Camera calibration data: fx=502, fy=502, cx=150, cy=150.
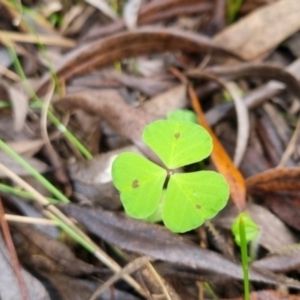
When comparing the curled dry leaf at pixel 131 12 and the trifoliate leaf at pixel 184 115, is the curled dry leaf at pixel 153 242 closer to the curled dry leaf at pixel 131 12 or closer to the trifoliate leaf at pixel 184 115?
the trifoliate leaf at pixel 184 115

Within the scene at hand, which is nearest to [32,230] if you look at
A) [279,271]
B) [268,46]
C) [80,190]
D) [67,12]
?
[80,190]

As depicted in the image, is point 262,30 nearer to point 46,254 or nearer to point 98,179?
point 98,179

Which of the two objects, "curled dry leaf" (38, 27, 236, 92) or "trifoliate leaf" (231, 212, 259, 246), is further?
"curled dry leaf" (38, 27, 236, 92)

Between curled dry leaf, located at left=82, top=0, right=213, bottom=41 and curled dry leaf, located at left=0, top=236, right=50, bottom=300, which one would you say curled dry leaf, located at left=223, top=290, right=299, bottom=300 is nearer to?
curled dry leaf, located at left=0, top=236, right=50, bottom=300

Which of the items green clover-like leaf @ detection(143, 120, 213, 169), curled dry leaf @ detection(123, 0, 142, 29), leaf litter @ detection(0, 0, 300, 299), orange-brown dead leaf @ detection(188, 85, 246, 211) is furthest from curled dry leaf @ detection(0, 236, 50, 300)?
curled dry leaf @ detection(123, 0, 142, 29)

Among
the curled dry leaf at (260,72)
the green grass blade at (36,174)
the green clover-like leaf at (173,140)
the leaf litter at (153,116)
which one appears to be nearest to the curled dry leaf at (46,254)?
the leaf litter at (153,116)

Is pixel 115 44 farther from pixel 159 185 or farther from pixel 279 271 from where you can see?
pixel 279 271
